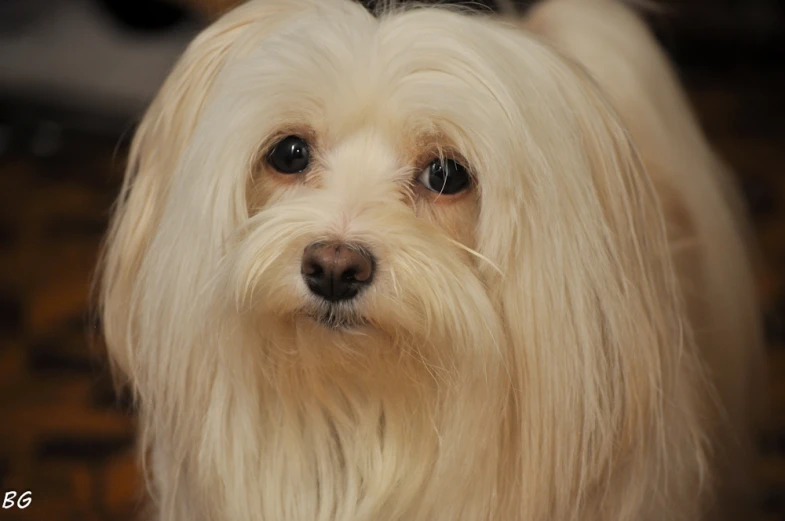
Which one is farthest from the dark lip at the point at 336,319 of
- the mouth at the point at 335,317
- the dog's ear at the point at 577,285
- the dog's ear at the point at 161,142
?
the dog's ear at the point at 161,142

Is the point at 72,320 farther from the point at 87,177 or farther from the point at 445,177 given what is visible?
the point at 445,177

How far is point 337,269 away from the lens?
1067 millimetres

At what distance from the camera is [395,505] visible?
1280mm

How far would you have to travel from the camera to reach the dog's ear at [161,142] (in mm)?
1268

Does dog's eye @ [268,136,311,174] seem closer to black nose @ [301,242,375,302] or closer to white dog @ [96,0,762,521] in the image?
white dog @ [96,0,762,521]

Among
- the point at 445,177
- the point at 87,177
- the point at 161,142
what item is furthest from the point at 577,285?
the point at 87,177

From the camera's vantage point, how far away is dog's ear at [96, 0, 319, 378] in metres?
1.27

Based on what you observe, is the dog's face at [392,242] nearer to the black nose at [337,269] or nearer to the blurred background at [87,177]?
the black nose at [337,269]

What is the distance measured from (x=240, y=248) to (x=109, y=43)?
2.18 m

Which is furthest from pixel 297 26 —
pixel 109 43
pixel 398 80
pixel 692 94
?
pixel 692 94

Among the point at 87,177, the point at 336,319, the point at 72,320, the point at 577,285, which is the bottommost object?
the point at 72,320

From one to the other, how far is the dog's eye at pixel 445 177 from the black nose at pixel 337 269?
0.17 metres

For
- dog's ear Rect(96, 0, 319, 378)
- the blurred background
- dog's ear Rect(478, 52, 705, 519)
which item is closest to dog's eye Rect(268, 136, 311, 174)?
dog's ear Rect(96, 0, 319, 378)

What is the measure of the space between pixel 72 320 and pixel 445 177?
1.50 m
